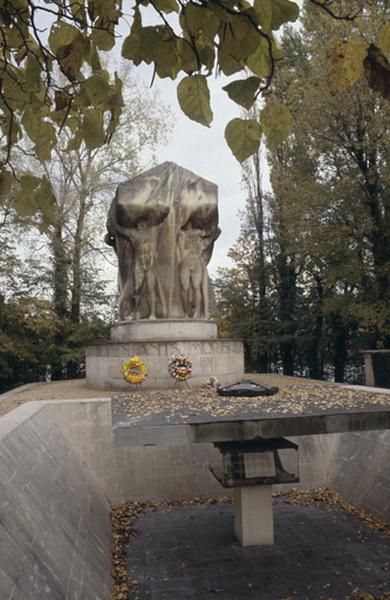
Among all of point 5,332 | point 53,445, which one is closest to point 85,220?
point 5,332

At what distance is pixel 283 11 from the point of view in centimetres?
167

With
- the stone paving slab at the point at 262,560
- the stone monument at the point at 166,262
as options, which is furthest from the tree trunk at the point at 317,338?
the stone paving slab at the point at 262,560

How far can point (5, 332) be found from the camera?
58.5 ft

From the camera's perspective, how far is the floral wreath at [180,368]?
35.2ft

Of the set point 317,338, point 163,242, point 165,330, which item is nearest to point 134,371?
point 165,330

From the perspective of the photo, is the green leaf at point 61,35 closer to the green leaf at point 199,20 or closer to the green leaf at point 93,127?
the green leaf at point 93,127

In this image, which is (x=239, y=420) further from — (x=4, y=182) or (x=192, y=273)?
(x=192, y=273)

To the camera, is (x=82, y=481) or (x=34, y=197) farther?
(x=82, y=481)

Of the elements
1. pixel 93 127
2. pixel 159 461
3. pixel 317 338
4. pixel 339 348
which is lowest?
pixel 159 461

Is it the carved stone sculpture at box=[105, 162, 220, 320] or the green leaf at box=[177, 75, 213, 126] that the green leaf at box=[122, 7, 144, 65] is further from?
the carved stone sculpture at box=[105, 162, 220, 320]

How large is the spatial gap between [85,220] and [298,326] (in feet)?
34.6

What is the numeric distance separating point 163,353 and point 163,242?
3.05 meters

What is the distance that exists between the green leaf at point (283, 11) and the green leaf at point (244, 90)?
0.19 metres

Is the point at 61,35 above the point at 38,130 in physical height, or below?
above
